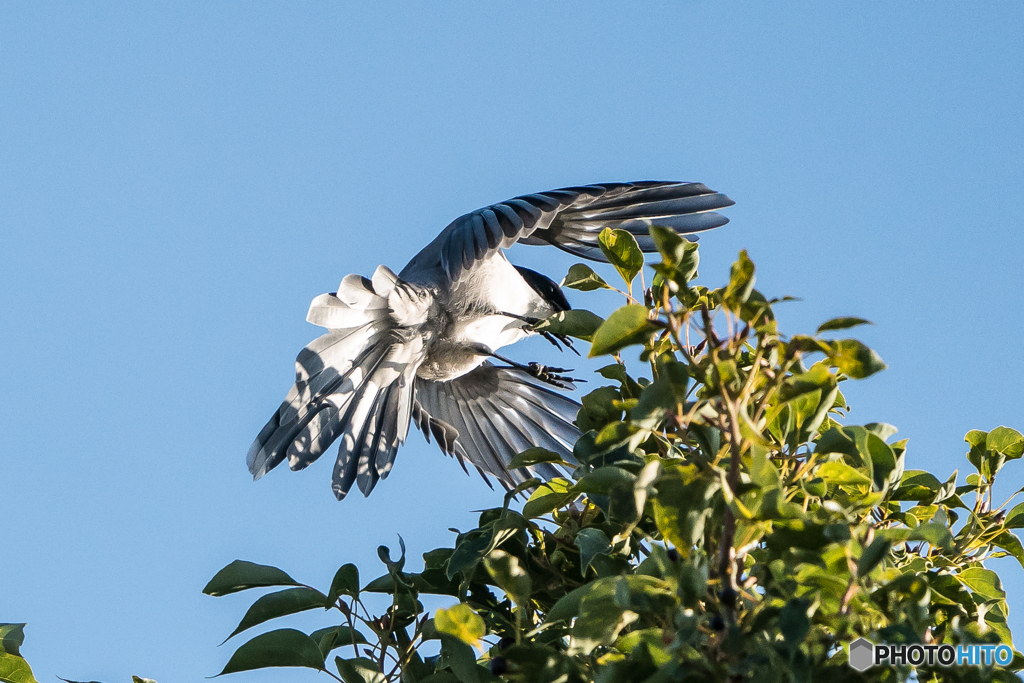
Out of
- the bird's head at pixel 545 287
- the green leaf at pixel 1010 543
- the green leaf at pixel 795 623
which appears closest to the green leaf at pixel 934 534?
the green leaf at pixel 795 623

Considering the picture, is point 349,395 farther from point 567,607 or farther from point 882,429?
point 882,429

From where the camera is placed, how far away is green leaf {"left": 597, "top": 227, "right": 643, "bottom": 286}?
1574mm

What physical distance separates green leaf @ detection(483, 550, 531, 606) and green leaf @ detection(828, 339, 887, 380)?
49 centimetres

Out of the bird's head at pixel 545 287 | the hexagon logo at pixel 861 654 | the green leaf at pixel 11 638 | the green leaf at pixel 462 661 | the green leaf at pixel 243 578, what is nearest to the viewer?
the hexagon logo at pixel 861 654

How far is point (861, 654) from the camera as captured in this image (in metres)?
1.15

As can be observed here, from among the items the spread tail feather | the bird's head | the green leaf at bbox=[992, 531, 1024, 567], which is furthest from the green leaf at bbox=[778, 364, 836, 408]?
the bird's head

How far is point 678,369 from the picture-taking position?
1.17m

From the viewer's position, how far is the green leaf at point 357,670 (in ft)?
4.99

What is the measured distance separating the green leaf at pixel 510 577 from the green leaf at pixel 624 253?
0.50 meters

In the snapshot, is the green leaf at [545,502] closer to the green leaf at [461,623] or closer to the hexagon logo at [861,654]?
the green leaf at [461,623]

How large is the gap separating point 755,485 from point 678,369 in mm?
159

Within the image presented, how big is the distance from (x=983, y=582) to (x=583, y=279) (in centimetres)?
76

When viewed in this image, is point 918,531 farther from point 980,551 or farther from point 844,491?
point 980,551

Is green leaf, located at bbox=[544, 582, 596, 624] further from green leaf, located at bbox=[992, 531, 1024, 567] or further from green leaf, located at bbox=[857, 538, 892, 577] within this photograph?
green leaf, located at bbox=[992, 531, 1024, 567]
